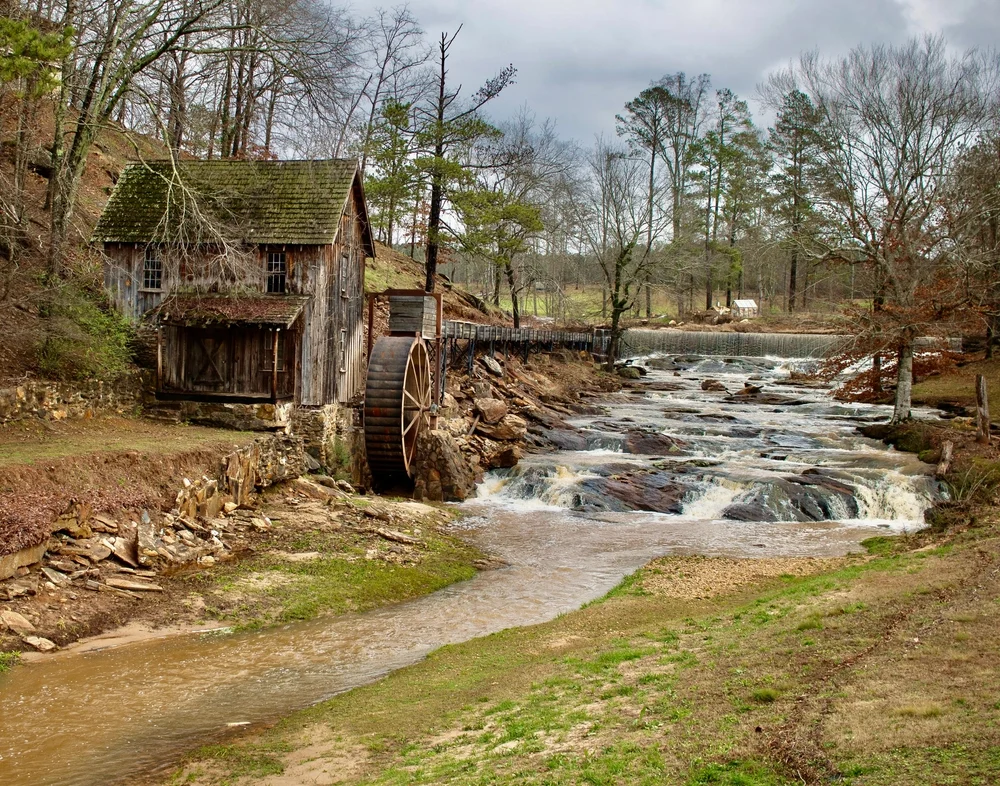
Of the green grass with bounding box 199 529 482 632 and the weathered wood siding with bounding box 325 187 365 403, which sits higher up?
the weathered wood siding with bounding box 325 187 365 403

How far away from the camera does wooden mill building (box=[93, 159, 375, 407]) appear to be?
59.3 ft

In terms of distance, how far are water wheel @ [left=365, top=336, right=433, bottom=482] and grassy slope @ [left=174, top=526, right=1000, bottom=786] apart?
10.3m

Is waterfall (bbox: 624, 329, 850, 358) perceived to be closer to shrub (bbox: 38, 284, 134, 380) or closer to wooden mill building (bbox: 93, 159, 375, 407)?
wooden mill building (bbox: 93, 159, 375, 407)

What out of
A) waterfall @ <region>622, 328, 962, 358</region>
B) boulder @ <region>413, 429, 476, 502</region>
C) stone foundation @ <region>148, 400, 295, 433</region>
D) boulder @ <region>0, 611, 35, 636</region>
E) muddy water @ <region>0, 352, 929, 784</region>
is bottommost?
muddy water @ <region>0, 352, 929, 784</region>

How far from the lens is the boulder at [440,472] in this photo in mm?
19328

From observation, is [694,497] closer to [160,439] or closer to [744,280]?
[160,439]

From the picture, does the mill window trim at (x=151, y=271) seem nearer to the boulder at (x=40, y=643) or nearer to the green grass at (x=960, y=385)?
the boulder at (x=40, y=643)

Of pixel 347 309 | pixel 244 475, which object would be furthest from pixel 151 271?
pixel 244 475

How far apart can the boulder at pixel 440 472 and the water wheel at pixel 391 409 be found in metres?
0.51

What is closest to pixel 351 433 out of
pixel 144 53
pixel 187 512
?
pixel 187 512

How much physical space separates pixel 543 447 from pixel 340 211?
9.43 meters

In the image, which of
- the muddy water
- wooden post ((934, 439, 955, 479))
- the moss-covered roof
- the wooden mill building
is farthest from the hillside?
wooden post ((934, 439, 955, 479))

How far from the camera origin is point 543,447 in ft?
78.4

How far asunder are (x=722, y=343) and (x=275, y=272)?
34.9 meters
